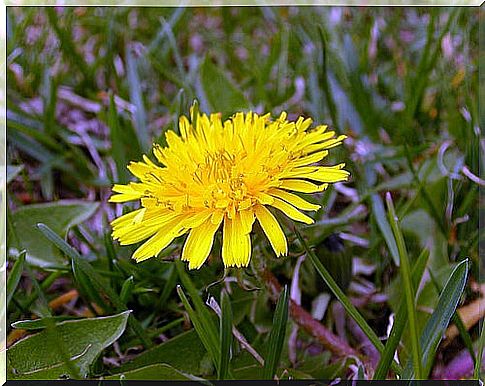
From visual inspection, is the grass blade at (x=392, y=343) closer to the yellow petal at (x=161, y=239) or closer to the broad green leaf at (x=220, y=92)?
the yellow petal at (x=161, y=239)

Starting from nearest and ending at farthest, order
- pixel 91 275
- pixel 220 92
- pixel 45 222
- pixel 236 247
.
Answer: pixel 236 247, pixel 91 275, pixel 45 222, pixel 220 92

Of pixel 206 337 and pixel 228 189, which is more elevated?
pixel 228 189

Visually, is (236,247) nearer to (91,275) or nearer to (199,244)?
(199,244)

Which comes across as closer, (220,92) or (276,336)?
(276,336)

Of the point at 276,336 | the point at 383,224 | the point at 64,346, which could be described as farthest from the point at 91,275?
the point at 383,224

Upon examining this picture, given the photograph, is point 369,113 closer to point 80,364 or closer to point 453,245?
point 453,245

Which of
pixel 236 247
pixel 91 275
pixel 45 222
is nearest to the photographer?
pixel 236 247
